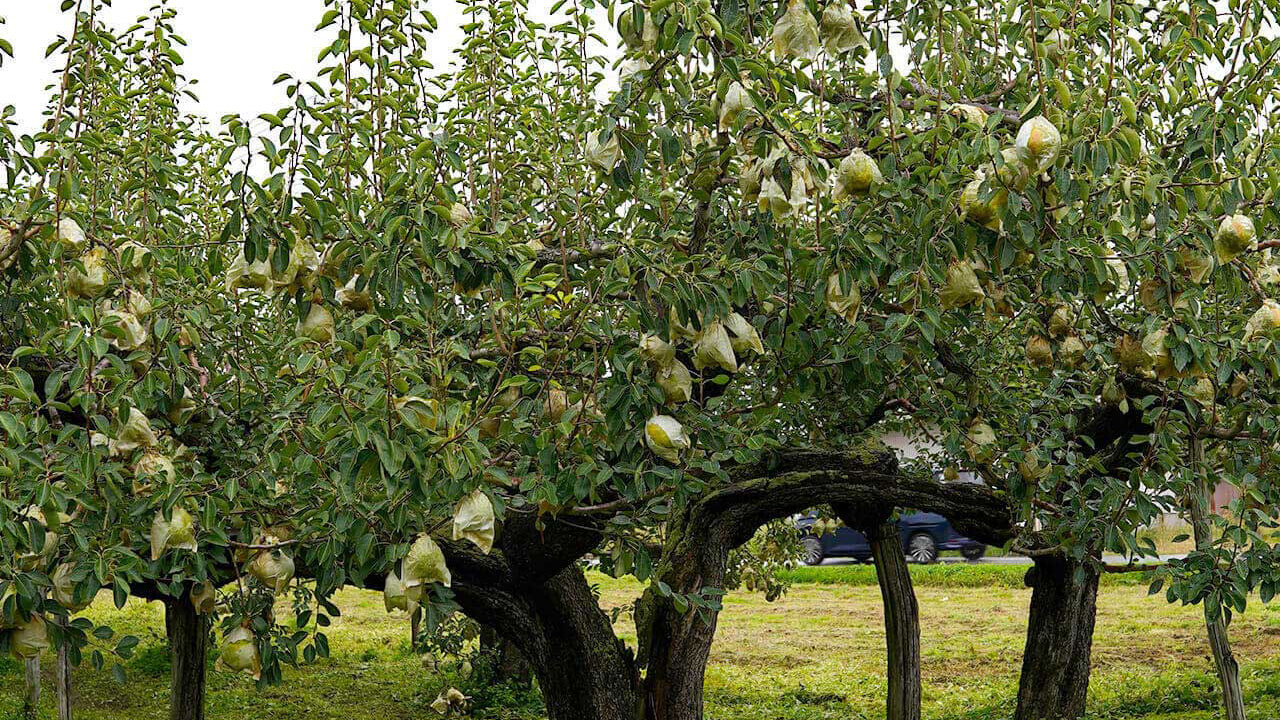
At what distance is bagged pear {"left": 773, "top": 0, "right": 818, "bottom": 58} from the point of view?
8.54 ft

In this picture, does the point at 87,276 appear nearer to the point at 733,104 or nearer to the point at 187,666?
the point at 733,104

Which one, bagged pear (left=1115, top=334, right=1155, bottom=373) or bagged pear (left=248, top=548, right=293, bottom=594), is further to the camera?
bagged pear (left=1115, top=334, right=1155, bottom=373)

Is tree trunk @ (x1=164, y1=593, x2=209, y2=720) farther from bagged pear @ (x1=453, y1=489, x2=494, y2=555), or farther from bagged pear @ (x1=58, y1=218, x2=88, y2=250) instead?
bagged pear @ (x1=453, y1=489, x2=494, y2=555)

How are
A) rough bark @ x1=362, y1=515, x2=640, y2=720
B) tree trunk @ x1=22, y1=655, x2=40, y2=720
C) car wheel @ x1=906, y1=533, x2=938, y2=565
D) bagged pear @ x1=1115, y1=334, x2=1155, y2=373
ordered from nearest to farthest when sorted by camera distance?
bagged pear @ x1=1115, y1=334, x2=1155, y2=373 < rough bark @ x1=362, y1=515, x2=640, y2=720 < tree trunk @ x1=22, y1=655, x2=40, y2=720 < car wheel @ x1=906, y1=533, x2=938, y2=565

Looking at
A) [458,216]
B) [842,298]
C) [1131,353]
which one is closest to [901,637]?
[1131,353]

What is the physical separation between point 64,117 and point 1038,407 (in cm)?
404

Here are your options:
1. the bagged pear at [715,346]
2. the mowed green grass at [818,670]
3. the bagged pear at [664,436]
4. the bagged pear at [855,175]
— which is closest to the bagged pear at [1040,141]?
the bagged pear at [855,175]

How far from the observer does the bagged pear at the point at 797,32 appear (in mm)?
2602

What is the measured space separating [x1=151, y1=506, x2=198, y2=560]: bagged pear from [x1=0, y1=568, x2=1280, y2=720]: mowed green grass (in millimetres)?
6696

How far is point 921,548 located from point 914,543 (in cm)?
14

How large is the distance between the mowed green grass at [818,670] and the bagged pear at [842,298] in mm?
6957

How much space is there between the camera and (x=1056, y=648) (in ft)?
25.1

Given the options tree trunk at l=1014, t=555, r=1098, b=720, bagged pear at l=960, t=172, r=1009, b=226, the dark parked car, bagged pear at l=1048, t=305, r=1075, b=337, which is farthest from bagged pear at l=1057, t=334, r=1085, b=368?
the dark parked car

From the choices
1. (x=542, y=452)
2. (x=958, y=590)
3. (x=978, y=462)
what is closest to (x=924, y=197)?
(x=542, y=452)
